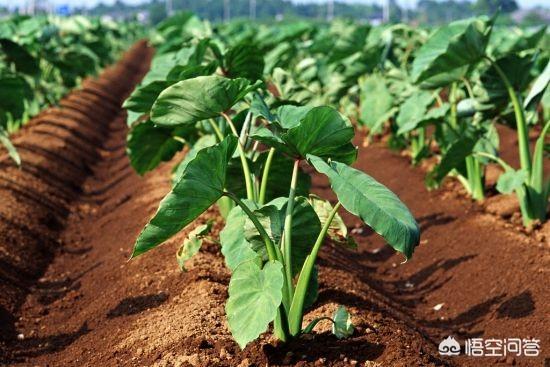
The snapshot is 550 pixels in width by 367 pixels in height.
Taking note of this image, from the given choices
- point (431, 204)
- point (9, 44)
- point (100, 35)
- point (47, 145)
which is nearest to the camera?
point (431, 204)

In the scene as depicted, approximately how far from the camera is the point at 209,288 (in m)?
3.66

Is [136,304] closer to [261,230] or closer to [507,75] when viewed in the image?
[261,230]

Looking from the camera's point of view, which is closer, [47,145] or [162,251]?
[162,251]

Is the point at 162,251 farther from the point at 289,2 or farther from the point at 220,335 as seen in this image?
the point at 289,2

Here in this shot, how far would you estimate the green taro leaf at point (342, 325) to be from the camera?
3.01 m

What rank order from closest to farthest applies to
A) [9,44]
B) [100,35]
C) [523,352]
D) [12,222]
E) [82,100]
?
[523,352] → [12,222] → [9,44] → [82,100] → [100,35]

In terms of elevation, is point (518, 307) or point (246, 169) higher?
point (246, 169)

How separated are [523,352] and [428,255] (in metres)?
1.55

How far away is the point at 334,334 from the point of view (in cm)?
310

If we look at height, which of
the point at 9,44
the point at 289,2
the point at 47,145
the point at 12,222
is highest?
the point at 9,44

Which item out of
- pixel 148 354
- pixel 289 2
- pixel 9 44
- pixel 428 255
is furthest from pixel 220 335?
pixel 289 2

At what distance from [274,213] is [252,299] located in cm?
41

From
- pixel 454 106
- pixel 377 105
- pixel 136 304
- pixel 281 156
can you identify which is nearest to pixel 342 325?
pixel 281 156

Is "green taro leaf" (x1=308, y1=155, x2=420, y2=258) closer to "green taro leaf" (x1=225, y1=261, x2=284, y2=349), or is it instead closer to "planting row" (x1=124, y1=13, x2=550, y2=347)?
"planting row" (x1=124, y1=13, x2=550, y2=347)
